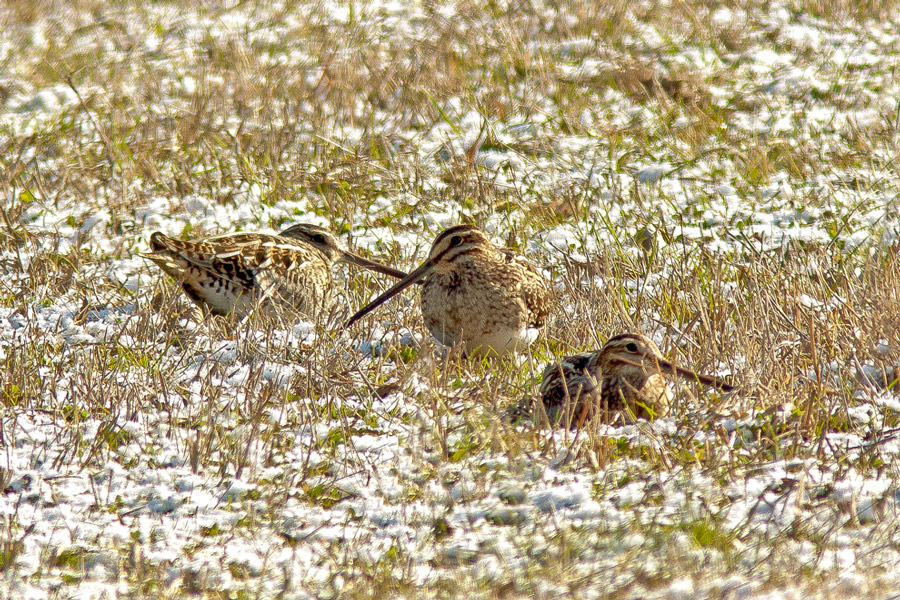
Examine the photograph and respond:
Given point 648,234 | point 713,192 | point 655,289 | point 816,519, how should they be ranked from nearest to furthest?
point 816,519 → point 655,289 → point 648,234 → point 713,192

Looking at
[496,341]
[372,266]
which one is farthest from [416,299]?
[496,341]

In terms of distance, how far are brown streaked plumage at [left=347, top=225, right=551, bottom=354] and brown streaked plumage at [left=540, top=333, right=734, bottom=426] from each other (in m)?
0.92

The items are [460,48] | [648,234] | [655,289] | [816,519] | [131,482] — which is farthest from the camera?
[460,48]

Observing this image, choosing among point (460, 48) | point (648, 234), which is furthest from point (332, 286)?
point (460, 48)

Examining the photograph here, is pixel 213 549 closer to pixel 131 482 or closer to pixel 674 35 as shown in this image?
pixel 131 482

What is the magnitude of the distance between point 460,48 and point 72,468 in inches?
299

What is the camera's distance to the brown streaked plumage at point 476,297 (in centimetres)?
611

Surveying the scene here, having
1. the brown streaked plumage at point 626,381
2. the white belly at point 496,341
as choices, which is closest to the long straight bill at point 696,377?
the brown streaked plumage at point 626,381

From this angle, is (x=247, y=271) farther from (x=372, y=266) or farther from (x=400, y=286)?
(x=400, y=286)

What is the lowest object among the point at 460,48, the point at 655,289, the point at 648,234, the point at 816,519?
the point at 816,519

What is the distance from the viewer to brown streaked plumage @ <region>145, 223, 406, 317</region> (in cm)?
675

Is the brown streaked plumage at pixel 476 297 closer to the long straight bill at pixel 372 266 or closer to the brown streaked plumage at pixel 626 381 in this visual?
the long straight bill at pixel 372 266

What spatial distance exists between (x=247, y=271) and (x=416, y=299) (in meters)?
1.01

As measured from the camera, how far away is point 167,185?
28.7 ft
